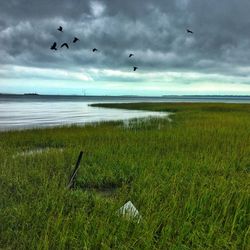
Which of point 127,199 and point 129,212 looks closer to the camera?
point 129,212

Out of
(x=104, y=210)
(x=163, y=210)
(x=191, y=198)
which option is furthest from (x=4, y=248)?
(x=191, y=198)

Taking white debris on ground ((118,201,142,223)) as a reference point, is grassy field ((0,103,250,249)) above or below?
below

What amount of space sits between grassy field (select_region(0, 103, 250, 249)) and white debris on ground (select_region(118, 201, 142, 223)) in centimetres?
13

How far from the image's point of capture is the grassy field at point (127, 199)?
17.4 feet

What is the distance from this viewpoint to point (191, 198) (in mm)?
6914

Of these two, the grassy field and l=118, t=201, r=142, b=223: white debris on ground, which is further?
l=118, t=201, r=142, b=223: white debris on ground

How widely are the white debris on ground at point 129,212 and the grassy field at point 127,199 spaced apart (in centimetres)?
13

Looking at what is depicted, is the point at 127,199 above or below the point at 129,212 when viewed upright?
below

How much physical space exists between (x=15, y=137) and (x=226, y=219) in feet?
47.3

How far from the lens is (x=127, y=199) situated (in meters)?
7.25

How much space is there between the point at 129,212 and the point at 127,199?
1.18m

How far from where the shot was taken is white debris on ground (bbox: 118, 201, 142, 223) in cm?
590

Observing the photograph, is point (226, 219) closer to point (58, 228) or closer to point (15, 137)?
point (58, 228)

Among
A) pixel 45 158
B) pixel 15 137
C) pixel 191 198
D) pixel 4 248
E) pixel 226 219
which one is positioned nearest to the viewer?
pixel 4 248
